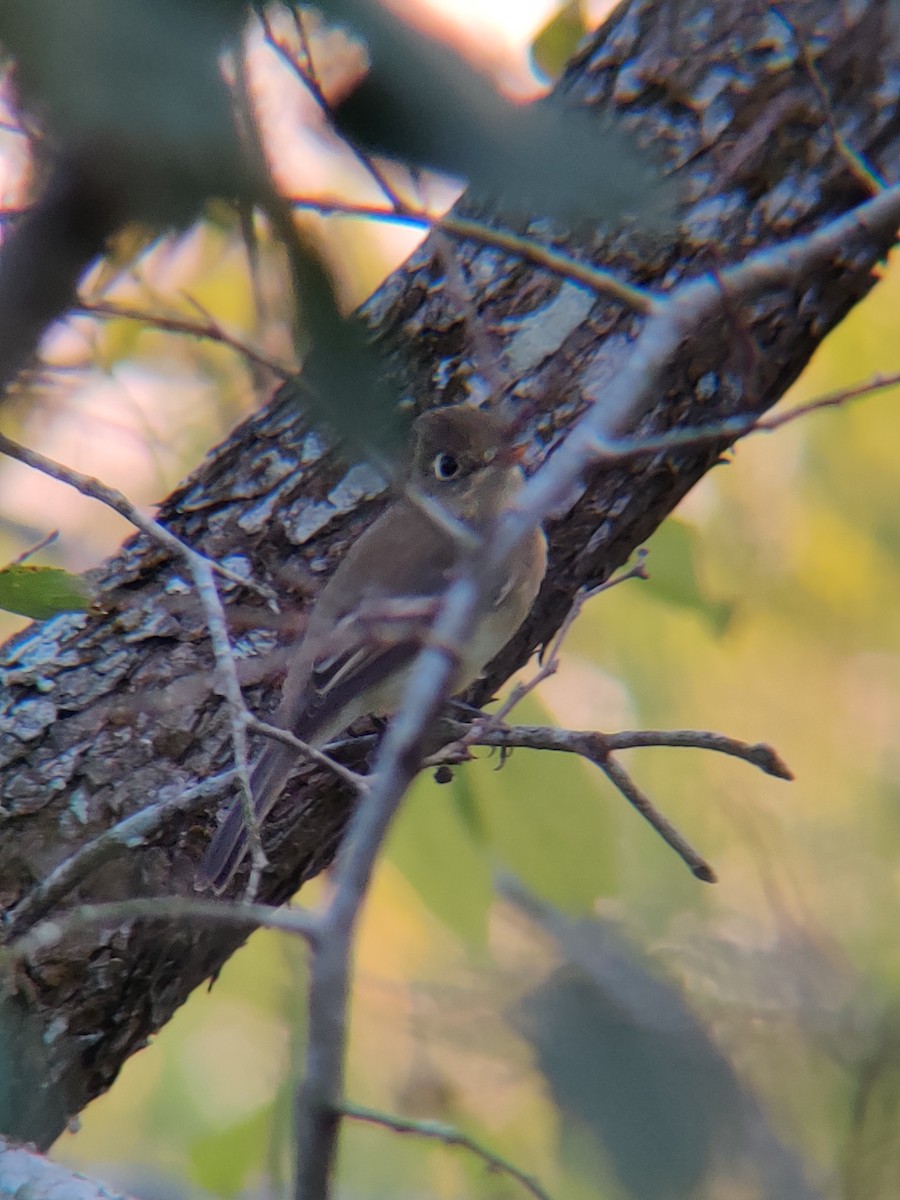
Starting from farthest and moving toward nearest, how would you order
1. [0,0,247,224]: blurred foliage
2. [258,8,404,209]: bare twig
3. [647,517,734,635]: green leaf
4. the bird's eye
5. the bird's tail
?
the bird's eye
[647,517,734,635]: green leaf
the bird's tail
[258,8,404,209]: bare twig
[0,0,247,224]: blurred foliage

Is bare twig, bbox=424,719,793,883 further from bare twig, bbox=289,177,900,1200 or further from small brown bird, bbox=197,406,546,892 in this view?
bare twig, bbox=289,177,900,1200

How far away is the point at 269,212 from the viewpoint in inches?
37.2

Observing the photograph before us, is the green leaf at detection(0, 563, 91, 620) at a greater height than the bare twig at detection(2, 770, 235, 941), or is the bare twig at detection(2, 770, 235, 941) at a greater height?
the green leaf at detection(0, 563, 91, 620)

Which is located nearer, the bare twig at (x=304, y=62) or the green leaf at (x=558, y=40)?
the bare twig at (x=304, y=62)

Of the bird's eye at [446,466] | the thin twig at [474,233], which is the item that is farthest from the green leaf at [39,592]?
the bird's eye at [446,466]

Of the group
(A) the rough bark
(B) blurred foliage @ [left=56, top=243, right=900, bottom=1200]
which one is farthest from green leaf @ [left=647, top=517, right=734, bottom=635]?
(A) the rough bark

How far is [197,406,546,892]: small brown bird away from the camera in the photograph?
8.66 ft

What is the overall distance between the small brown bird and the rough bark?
0.28 ft

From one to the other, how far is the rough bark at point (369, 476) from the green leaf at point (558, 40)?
0.14ft

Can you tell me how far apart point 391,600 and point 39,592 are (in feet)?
4.59

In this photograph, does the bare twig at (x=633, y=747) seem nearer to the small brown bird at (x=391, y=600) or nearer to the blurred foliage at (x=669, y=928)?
the small brown bird at (x=391, y=600)

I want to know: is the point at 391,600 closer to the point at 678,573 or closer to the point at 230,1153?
the point at 678,573

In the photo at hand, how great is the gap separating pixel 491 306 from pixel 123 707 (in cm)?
110

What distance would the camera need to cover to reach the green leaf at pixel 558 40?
2.69 meters
